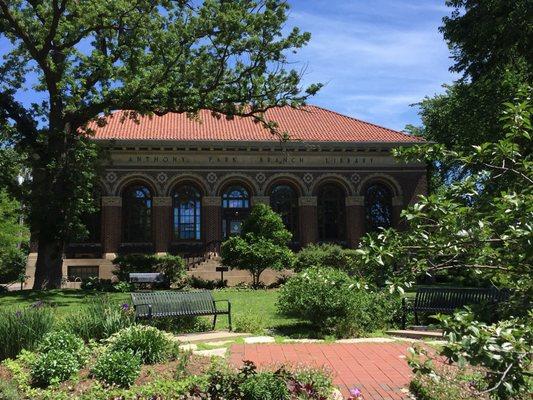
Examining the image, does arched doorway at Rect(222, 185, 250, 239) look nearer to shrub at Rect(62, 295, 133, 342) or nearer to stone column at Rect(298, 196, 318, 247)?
stone column at Rect(298, 196, 318, 247)

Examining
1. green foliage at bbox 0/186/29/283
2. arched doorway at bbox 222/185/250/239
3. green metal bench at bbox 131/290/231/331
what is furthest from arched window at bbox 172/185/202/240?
green metal bench at bbox 131/290/231/331

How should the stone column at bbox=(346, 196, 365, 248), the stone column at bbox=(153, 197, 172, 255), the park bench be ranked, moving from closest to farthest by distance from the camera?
the park bench, the stone column at bbox=(153, 197, 172, 255), the stone column at bbox=(346, 196, 365, 248)

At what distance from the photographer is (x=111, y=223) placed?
29.7 metres

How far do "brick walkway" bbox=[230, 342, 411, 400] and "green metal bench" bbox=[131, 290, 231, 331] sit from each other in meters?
1.82

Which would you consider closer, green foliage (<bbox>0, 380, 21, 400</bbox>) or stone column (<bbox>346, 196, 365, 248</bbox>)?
green foliage (<bbox>0, 380, 21, 400</bbox>)

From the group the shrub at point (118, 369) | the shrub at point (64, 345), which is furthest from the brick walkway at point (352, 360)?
the shrub at point (64, 345)

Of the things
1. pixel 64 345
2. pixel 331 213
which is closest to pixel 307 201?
pixel 331 213

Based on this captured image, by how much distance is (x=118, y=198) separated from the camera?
29.8m

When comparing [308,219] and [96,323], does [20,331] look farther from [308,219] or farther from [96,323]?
[308,219]

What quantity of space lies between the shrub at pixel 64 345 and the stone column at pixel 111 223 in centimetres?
2299

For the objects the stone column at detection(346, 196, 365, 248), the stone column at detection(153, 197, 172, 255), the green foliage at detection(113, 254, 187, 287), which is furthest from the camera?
the stone column at detection(346, 196, 365, 248)

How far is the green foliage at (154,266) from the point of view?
81.7ft

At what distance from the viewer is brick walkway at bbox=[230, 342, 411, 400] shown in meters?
6.62

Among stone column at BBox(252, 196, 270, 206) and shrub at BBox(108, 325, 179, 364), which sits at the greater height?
stone column at BBox(252, 196, 270, 206)
